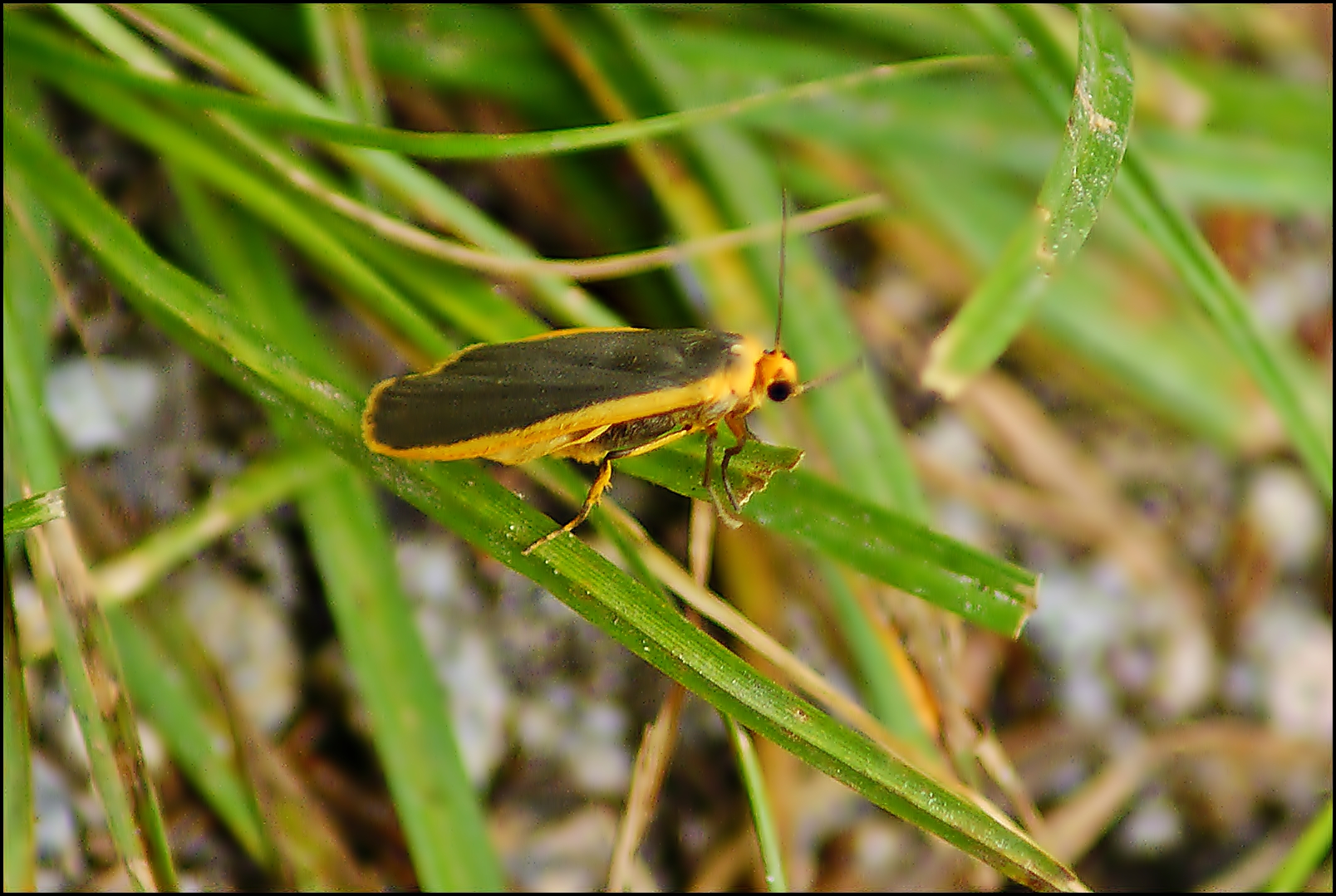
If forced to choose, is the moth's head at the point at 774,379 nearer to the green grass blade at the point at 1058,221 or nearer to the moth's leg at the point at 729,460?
the moth's leg at the point at 729,460

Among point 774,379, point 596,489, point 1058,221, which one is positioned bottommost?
point 596,489

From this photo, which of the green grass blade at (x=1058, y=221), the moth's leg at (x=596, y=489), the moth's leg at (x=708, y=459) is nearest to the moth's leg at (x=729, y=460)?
the moth's leg at (x=708, y=459)

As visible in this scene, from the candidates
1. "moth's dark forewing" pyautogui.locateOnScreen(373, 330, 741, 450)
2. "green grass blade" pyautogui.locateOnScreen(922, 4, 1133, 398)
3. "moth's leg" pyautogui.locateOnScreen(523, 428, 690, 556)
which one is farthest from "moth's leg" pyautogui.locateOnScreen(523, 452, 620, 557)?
"green grass blade" pyautogui.locateOnScreen(922, 4, 1133, 398)

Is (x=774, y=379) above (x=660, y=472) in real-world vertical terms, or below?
above

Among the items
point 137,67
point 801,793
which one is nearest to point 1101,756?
point 801,793

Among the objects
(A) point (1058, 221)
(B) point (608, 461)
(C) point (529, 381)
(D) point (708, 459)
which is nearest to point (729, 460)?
(D) point (708, 459)

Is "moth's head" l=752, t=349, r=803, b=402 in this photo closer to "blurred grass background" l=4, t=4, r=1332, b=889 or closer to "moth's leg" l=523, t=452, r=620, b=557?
"blurred grass background" l=4, t=4, r=1332, b=889

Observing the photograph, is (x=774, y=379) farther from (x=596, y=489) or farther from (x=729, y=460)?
(x=596, y=489)
